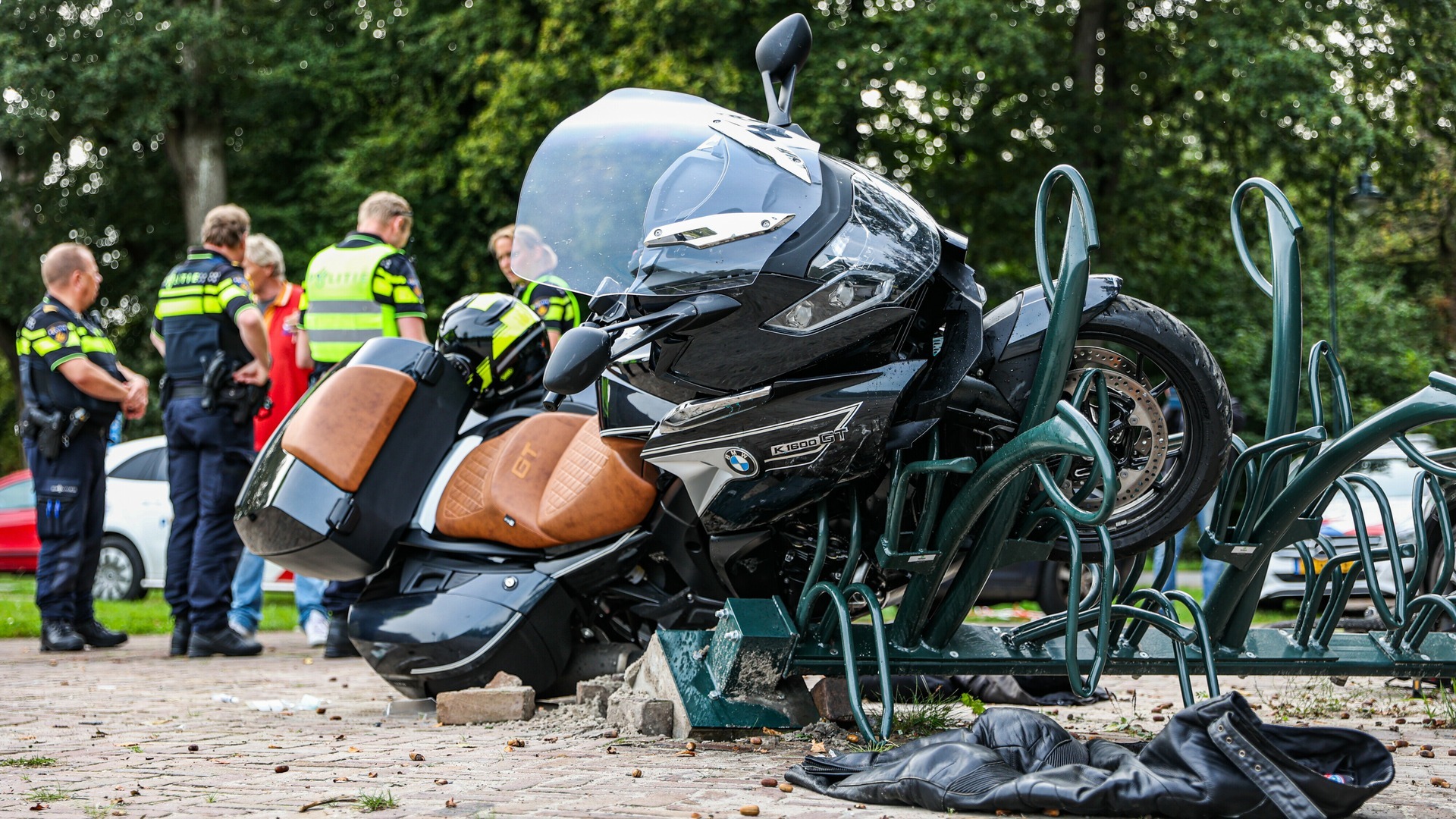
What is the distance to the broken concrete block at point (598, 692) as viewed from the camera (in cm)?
451

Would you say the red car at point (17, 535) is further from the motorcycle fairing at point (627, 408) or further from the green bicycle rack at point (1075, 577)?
the green bicycle rack at point (1075, 577)

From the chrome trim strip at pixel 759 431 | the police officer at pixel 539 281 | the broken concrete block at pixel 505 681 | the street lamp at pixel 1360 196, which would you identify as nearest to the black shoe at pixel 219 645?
the police officer at pixel 539 281

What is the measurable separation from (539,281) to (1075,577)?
169 cm

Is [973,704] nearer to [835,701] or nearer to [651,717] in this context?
[835,701]

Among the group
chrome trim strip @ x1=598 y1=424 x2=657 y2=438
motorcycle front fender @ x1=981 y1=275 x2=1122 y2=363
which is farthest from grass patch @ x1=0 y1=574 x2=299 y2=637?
motorcycle front fender @ x1=981 y1=275 x2=1122 y2=363

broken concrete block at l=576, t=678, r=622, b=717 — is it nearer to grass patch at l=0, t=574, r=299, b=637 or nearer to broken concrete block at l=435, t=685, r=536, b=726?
broken concrete block at l=435, t=685, r=536, b=726

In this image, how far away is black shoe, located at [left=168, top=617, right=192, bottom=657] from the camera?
7.62m

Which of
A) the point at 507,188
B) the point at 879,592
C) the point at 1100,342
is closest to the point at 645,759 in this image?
the point at 879,592

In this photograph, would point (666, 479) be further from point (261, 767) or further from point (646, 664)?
point (261, 767)

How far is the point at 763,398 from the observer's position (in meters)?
3.69

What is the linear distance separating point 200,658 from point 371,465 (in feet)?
10.3

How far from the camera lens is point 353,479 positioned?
4.98 meters

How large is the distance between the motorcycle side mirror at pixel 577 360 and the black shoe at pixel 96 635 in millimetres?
5596

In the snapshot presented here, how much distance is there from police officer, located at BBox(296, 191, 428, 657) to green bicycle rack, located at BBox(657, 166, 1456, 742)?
3.82 metres
